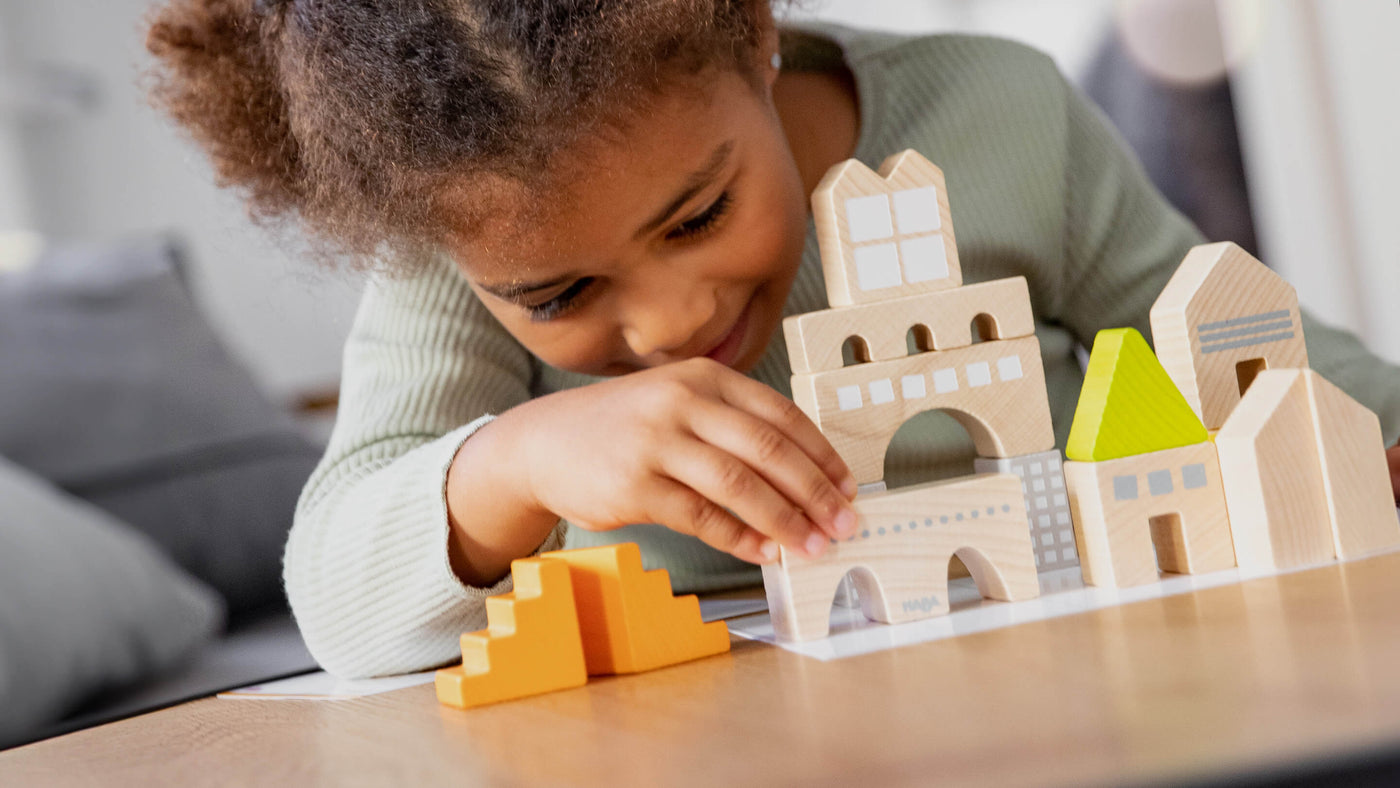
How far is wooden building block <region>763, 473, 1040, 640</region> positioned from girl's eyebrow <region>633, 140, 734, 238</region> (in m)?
0.23

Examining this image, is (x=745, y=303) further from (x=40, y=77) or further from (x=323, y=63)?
(x=40, y=77)

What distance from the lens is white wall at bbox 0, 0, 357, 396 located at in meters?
2.60

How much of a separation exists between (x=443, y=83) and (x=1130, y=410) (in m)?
0.40

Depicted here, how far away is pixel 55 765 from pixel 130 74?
2419 millimetres

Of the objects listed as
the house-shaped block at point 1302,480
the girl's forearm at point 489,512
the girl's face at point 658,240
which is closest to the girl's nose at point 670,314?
the girl's face at point 658,240

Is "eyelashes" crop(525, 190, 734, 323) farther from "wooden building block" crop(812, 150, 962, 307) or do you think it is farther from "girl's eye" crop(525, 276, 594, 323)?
"wooden building block" crop(812, 150, 962, 307)

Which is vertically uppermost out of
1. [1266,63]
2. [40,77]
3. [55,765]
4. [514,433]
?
[40,77]

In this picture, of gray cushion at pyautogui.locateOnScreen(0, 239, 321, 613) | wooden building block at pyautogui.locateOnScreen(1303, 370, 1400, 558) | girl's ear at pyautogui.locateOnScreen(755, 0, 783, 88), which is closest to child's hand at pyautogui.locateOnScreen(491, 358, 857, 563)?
wooden building block at pyautogui.locateOnScreen(1303, 370, 1400, 558)

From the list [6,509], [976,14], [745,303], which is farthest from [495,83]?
[976,14]

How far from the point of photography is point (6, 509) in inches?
47.0

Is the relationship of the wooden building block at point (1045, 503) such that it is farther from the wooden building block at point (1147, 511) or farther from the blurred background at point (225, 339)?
the blurred background at point (225, 339)

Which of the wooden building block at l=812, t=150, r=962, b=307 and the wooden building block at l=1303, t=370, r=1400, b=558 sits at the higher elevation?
the wooden building block at l=812, t=150, r=962, b=307

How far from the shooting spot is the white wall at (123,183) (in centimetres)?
260

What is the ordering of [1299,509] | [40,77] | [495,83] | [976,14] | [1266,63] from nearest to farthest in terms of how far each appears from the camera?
1. [1299,509]
2. [495,83]
3. [1266,63]
4. [976,14]
5. [40,77]
